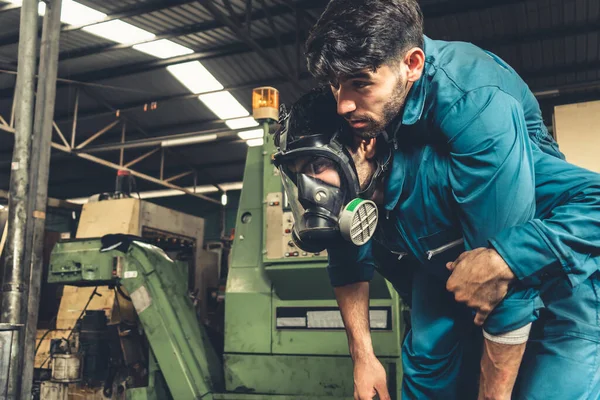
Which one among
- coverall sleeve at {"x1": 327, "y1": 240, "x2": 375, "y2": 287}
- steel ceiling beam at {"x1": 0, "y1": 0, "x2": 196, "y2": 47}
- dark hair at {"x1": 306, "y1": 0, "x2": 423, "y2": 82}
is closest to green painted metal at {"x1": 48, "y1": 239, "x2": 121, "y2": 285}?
coverall sleeve at {"x1": 327, "y1": 240, "x2": 375, "y2": 287}

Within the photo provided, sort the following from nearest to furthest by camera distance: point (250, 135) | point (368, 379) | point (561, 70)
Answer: point (368, 379) → point (561, 70) → point (250, 135)

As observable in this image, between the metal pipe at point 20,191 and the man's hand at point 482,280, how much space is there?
10.5 ft

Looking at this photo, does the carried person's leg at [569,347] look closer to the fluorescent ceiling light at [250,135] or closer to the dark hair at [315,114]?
the dark hair at [315,114]

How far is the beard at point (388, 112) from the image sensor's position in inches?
45.1

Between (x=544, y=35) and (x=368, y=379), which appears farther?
(x=544, y=35)

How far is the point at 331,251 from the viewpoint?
1482mm

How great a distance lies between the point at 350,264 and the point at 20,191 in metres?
3.02

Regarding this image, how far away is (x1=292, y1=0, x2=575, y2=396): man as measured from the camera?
1.07 metres

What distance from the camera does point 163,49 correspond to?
730 centimetres

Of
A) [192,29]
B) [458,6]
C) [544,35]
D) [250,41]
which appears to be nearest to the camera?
[458,6]

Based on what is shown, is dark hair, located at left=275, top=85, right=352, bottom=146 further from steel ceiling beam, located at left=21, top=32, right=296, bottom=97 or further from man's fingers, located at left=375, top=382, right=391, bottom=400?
steel ceiling beam, located at left=21, top=32, right=296, bottom=97

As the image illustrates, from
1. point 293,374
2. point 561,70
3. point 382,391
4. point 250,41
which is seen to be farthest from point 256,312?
point 561,70

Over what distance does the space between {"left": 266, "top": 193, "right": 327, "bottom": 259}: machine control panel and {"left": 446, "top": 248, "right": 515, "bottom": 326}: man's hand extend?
6.01 feet

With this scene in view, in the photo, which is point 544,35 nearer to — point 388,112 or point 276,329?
point 276,329
